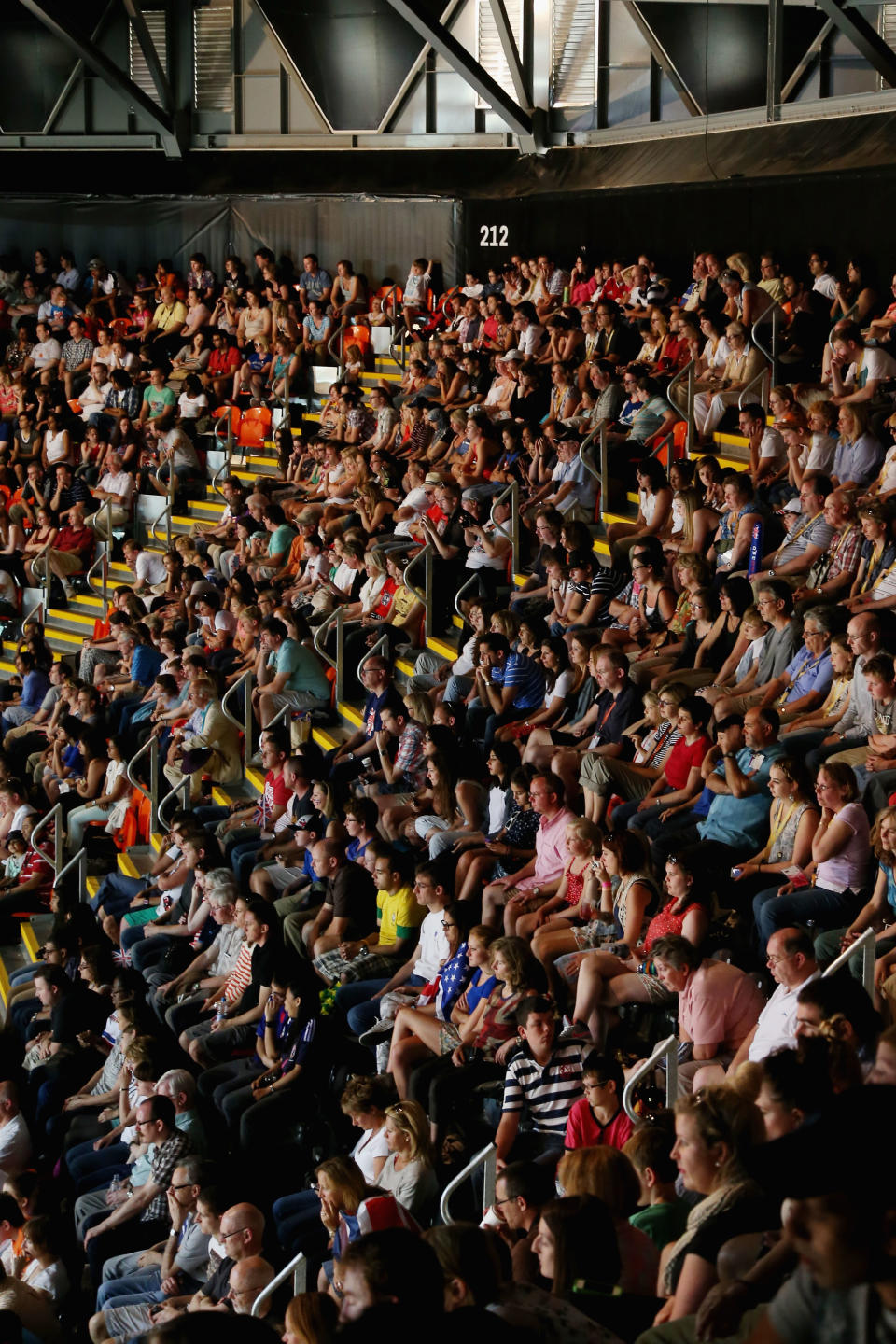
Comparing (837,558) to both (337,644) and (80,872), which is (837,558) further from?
A: (80,872)

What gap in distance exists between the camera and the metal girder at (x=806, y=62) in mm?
15516

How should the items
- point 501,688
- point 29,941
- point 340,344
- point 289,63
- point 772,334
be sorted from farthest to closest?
point 289,63 < point 340,344 < point 772,334 < point 29,941 < point 501,688

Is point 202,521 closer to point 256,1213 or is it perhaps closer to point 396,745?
point 396,745

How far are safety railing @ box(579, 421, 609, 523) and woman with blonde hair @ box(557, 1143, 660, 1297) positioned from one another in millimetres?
7592

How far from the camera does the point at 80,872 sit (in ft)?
35.9

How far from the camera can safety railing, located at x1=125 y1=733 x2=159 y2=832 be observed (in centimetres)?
1120

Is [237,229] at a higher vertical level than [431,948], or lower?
higher

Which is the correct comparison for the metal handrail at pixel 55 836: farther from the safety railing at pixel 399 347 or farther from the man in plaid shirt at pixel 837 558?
the safety railing at pixel 399 347

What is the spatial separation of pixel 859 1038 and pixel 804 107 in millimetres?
12484

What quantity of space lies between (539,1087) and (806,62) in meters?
12.5

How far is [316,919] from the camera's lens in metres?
8.48

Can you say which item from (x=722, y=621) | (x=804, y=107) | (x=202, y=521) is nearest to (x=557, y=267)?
(x=804, y=107)

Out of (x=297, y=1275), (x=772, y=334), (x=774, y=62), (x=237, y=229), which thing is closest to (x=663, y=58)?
(x=774, y=62)

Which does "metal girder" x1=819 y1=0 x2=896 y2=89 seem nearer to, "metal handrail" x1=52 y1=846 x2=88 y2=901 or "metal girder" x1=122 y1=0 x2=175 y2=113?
"metal handrail" x1=52 y1=846 x2=88 y2=901
